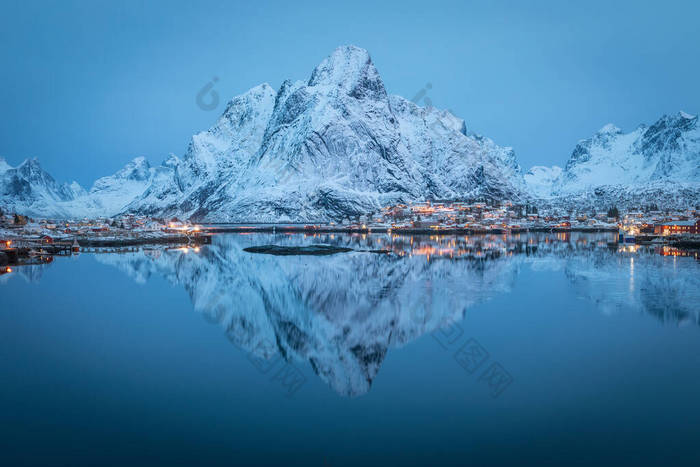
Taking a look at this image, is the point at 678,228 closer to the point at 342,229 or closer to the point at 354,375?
the point at 342,229

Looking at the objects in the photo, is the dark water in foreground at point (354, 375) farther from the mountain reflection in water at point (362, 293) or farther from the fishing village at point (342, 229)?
the fishing village at point (342, 229)

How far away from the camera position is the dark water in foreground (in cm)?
1148

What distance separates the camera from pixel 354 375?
16219 mm

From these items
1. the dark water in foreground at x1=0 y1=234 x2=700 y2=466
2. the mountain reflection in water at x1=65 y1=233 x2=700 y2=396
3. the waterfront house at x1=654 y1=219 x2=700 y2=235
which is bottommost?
the dark water in foreground at x1=0 y1=234 x2=700 y2=466

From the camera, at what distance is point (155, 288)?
1398 inches

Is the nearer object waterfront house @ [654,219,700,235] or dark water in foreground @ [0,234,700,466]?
dark water in foreground @ [0,234,700,466]

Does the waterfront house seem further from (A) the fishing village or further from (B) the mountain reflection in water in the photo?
(B) the mountain reflection in water

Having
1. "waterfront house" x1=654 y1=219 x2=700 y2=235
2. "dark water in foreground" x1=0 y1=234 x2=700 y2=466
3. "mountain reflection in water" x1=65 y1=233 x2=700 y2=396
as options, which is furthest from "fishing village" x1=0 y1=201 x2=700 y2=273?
"dark water in foreground" x1=0 y1=234 x2=700 y2=466

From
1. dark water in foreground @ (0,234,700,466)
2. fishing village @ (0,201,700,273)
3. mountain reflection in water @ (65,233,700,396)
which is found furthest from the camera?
fishing village @ (0,201,700,273)

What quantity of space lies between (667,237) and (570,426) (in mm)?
86731

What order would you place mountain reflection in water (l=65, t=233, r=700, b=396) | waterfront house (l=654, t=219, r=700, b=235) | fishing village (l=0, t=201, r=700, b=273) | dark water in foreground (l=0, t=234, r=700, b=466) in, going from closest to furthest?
dark water in foreground (l=0, t=234, r=700, b=466)
mountain reflection in water (l=65, t=233, r=700, b=396)
fishing village (l=0, t=201, r=700, b=273)
waterfront house (l=654, t=219, r=700, b=235)

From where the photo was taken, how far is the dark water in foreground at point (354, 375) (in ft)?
37.7

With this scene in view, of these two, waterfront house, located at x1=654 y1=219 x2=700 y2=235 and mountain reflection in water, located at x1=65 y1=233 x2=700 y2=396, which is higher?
waterfront house, located at x1=654 y1=219 x2=700 y2=235

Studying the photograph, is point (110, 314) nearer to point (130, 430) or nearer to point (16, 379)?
point (16, 379)
